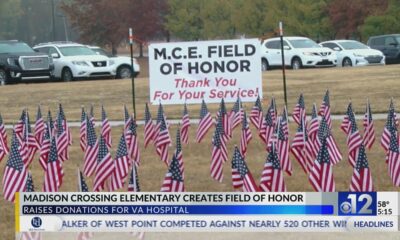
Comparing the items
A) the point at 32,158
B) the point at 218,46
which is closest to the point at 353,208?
the point at 32,158

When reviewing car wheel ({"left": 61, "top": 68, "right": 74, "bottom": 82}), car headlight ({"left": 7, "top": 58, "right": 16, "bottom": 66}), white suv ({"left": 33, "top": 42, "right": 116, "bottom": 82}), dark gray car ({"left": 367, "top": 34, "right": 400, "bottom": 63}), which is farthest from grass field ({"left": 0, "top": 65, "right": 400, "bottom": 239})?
A: dark gray car ({"left": 367, "top": 34, "right": 400, "bottom": 63})

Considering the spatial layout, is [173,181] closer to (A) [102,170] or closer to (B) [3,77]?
(A) [102,170]

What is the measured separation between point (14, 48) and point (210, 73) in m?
19.8

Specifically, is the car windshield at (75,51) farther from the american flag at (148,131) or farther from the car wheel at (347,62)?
the american flag at (148,131)

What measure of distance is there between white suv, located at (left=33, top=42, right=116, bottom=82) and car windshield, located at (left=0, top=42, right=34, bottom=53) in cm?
86

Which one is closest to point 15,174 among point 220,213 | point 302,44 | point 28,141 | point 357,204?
point 28,141

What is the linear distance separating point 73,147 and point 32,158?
1.45 metres

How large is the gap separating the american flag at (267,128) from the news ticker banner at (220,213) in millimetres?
6073

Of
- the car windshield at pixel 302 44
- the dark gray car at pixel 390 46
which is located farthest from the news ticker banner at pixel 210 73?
the dark gray car at pixel 390 46

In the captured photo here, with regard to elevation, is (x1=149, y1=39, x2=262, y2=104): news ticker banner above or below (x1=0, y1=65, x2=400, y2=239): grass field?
above

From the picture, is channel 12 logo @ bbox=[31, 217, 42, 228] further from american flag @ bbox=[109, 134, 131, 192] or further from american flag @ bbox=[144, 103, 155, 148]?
american flag @ bbox=[144, 103, 155, 148]

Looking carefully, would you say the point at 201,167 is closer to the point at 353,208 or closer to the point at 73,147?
the point at 73,147

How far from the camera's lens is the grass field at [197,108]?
9.03 metres

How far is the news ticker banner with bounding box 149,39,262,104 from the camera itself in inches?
489
